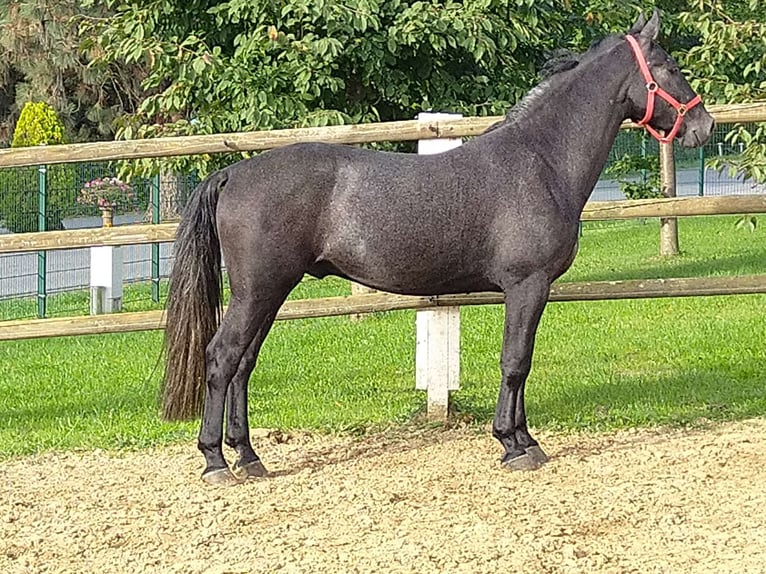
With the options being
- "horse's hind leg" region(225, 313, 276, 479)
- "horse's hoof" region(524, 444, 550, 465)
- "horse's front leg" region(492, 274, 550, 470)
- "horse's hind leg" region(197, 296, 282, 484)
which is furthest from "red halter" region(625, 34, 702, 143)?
"horse's hind leg" region(225, 313, 276, 479)

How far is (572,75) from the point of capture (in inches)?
217

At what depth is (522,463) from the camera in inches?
211

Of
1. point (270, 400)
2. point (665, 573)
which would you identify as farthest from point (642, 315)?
point (665, 573)

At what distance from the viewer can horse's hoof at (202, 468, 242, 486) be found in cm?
524

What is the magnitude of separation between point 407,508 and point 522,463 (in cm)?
80

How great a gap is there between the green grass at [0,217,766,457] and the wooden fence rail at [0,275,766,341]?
625 mm

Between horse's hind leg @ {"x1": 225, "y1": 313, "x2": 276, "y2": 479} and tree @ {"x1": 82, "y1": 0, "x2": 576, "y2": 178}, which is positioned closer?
horse's hind leg @ {"x1": 225, "y1": 313, "x2": 276, "y2": 479}

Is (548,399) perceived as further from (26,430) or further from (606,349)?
(26,430)

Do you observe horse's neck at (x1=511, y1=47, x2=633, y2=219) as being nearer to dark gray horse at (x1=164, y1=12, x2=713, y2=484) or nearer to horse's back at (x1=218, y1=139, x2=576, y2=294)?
dark gray horse at (x1=164, y1=12, x2=713, y2=484)

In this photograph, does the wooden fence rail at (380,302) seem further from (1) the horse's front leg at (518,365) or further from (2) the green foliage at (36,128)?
(2) the green foliage at (36,128)

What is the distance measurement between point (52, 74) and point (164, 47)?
1595cm

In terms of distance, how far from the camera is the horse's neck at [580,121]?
540 cm

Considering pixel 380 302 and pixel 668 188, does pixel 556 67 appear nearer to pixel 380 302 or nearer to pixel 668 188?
pixel 380 302

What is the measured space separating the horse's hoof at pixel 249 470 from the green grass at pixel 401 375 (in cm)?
99
